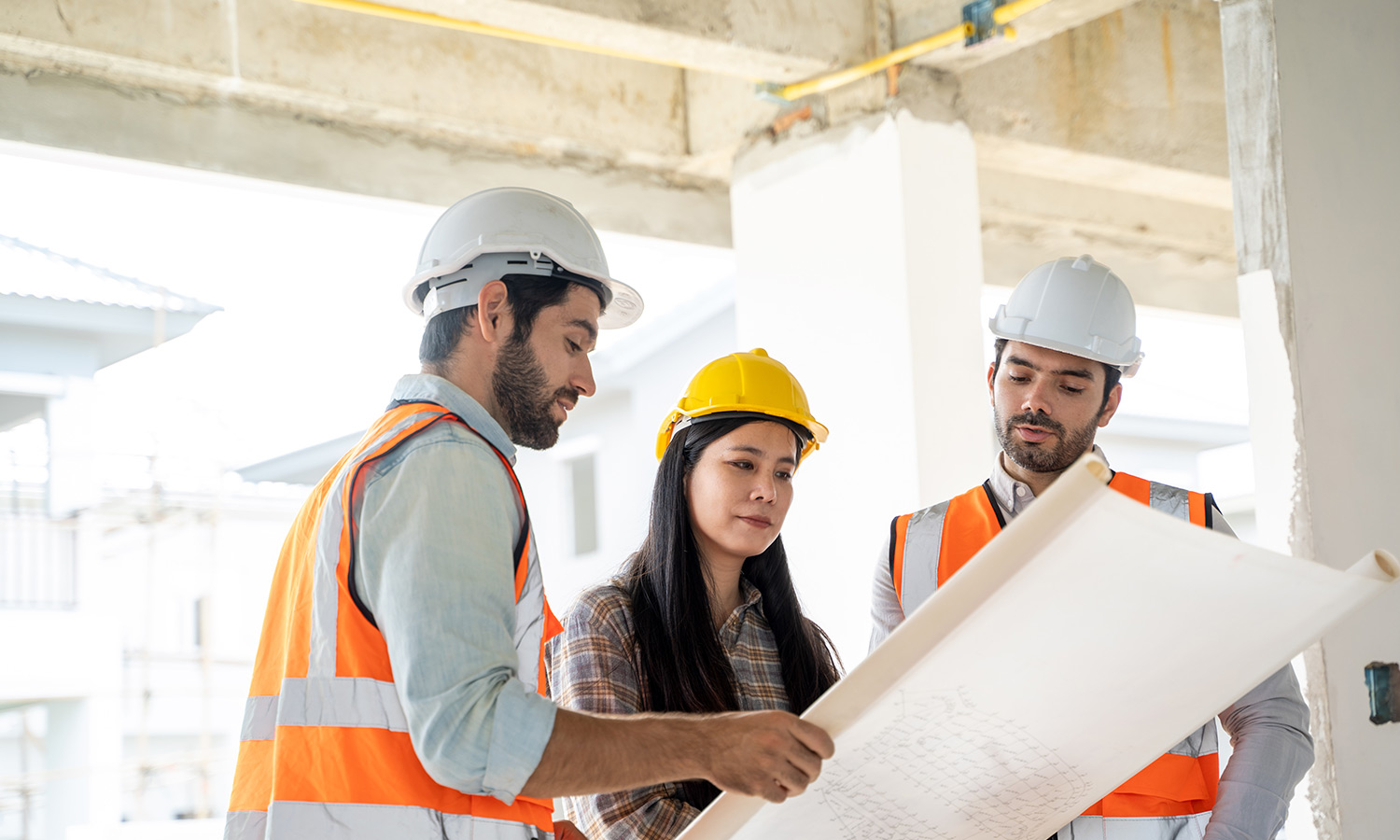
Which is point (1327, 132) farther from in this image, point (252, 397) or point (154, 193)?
point (252, 397)

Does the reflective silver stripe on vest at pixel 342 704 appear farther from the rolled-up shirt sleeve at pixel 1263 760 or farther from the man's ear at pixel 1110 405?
the man's ear at pixel 1110 405

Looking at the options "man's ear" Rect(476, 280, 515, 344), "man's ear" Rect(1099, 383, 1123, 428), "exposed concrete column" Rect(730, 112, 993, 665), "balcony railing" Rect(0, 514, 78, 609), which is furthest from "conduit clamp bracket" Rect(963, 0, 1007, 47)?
"balcony railing" Rect(0, 514, 78, 609)

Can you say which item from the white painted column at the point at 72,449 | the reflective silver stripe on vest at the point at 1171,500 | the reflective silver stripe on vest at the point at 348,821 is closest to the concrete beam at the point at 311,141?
the reflective silver stripe on vest at the point at 1171,500

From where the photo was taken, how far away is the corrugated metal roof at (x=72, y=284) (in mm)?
11555

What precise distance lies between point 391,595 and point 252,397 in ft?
48.1

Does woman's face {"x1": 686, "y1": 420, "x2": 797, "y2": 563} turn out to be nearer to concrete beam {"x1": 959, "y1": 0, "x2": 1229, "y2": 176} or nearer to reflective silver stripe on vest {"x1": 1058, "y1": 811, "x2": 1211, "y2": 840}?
reflective silver stripe on vest {"x1": 1058, "y1": 811, "x2": 1211, "y2": 840}

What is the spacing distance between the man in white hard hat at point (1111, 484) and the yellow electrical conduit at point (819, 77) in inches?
75.4

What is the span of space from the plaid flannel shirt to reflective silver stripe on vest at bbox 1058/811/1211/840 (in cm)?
62

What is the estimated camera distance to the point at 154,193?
1234cm

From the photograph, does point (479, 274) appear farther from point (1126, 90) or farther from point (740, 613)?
point (1126, 90)

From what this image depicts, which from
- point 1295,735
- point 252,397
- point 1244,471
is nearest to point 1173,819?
point 1295,735

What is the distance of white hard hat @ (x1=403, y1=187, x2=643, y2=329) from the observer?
6.87 ft

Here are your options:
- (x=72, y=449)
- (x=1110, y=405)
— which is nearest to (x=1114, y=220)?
(x=1110, y=405)

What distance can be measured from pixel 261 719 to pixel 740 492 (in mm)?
1149
